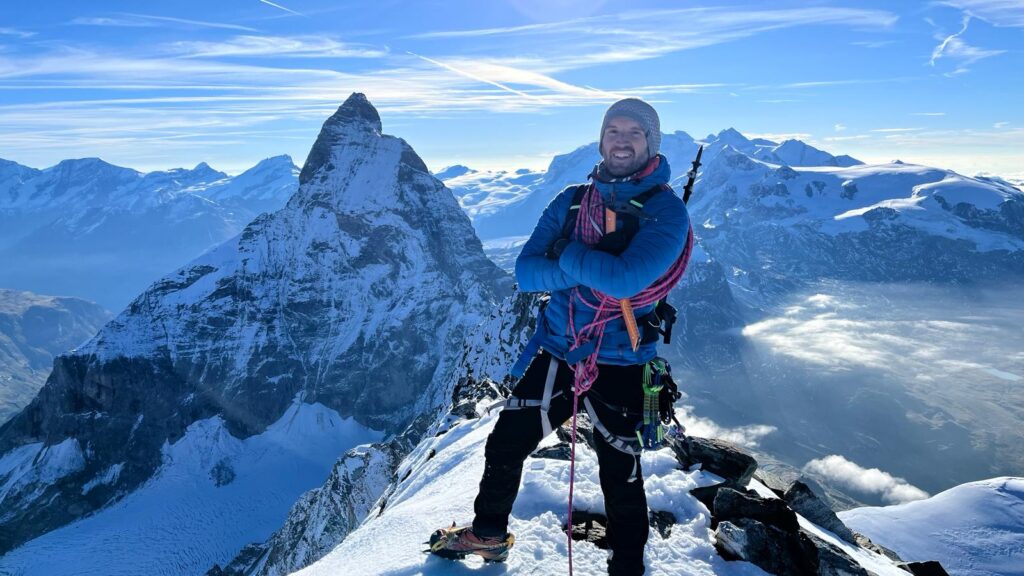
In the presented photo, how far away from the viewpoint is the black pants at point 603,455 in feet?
20.7

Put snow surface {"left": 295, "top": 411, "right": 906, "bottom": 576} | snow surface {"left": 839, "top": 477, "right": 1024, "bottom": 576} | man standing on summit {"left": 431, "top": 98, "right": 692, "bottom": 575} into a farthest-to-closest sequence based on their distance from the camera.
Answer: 1. snow surface {"left": 839, "top": 477, "right": 1024, "bottom": 576}
2. snow surface {"left": 295, "top": 411, "right": 906, "bottom": 576}
3. man standing on summit {"left": 431, "top": 98, "right": 692, "bottom": 575}

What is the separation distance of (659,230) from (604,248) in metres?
0.63

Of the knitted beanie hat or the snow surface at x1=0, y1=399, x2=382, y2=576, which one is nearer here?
the knitted beanie hat

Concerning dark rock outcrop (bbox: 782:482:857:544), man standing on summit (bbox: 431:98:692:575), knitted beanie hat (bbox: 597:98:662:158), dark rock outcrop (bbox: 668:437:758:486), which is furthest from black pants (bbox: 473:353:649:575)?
dark rock outcrop (bbox: 782:482:857:544)

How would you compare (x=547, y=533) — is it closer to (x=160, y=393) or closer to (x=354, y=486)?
(x=354, y=486)

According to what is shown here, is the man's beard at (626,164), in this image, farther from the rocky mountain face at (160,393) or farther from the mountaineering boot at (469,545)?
the rocky mountain face at (160,393)

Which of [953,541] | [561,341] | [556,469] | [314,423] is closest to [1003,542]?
[953,541]

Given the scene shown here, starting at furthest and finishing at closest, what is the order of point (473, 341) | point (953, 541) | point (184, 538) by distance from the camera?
point (184, 538) → point (473, 341) → point (953, 541)

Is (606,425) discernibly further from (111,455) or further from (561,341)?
(111,455)

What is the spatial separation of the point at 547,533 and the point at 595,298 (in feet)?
12.6

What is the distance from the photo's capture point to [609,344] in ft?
20.9

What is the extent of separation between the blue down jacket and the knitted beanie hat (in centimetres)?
23

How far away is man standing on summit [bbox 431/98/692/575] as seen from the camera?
19.2 feet

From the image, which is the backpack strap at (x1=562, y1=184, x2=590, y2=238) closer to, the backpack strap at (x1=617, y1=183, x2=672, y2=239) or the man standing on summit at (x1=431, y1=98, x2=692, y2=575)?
the man standing on summit at (x1=431, y1=98, x2=692, y2=575)
